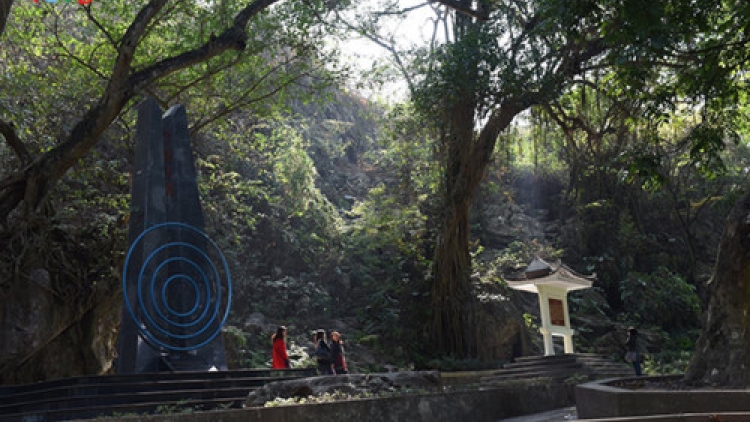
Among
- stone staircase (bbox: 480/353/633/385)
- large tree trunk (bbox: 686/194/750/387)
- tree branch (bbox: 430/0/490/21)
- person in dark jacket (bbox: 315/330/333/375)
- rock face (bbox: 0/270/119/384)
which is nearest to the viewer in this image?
large tree trunk (bbox: 686/194/750/387)

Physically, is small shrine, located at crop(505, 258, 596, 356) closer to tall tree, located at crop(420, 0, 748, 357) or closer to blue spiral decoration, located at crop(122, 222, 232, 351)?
tall tree, located at crop(420, 0, 748, 357)

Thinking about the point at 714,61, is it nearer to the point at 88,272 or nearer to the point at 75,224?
the point at 88,272

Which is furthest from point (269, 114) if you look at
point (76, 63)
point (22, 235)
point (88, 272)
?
point (22, 235)

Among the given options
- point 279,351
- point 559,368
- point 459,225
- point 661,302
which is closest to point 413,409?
point 279,351

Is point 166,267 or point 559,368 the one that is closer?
point 166,267

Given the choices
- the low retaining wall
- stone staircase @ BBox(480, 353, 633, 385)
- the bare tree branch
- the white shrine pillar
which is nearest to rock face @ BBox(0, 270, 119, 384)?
the bare tree branch

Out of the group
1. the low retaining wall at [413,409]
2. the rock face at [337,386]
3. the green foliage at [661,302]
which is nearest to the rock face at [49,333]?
the rock face at [337,386]

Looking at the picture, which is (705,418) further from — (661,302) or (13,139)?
(661,302)

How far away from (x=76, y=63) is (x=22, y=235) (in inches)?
171

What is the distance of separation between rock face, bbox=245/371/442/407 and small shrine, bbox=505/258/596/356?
7934 millimetres

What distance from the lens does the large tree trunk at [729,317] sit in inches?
237

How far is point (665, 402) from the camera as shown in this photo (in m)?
5.29

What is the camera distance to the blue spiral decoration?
9094mm

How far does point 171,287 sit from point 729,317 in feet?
23.5
